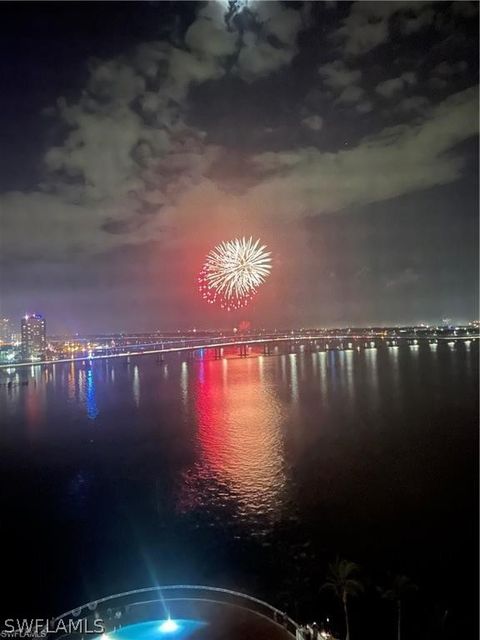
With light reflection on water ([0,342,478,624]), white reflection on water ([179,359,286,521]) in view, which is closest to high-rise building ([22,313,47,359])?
light reflection on water ([0,342,478,624])

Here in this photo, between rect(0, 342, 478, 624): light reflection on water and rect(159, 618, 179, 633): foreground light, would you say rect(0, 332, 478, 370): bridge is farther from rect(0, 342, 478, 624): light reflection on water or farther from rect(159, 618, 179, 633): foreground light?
rect(159, 618, 179, 633): foreground light

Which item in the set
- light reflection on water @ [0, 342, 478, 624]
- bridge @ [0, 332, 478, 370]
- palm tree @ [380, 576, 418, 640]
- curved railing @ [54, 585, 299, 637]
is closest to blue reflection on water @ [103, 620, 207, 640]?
curved railing @ [54, 585, 299, 637]

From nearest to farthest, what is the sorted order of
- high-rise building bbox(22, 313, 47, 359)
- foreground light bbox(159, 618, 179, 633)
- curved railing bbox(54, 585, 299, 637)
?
foreground light bbox(159, 618, 179, 633) < curved railing bbox(54, 585, 299, 637) < high-rise building bbox(22, 313, 47, 359)

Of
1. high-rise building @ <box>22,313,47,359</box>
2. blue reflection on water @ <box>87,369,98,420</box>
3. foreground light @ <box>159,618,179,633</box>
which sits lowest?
blue reflection on water @ <box>87,369,98,420</box>

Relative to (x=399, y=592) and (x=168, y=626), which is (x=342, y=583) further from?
(x=168, y=626)

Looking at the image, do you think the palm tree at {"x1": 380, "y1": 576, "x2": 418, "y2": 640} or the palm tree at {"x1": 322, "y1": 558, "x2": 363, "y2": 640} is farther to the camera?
the palm tree at {"x1": 380, "y1": 576, "x2": 418, "y2": 640}

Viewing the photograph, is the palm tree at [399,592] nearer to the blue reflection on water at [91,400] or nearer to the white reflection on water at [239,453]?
the white reflection on water at [239,453]

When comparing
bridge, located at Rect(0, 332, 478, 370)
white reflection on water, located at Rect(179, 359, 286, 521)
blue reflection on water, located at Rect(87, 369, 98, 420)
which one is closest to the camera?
white reflection on water, located at Rect(179, 359, 286, 521)

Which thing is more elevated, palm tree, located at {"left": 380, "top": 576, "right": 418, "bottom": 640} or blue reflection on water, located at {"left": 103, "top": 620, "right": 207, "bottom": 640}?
blue reflection on water, located at {"left": 103, "top": 620, "right": 207, "bottom": 640}

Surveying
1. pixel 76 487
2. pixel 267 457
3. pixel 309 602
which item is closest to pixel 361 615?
pixel 309 602
